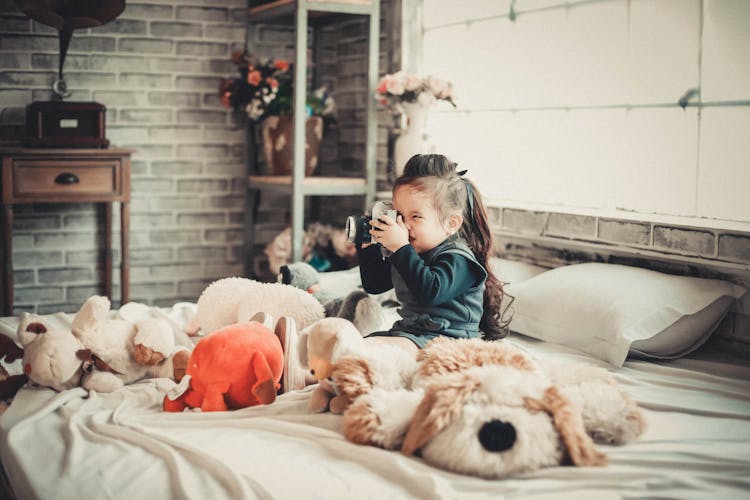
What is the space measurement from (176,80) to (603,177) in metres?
2.09

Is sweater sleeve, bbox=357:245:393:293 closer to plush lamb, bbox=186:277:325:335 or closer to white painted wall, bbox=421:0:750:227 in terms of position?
plush lamb, bbox=186:277:325:335

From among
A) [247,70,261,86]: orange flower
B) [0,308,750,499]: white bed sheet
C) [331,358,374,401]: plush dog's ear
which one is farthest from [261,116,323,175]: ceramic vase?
[331,358,374,401]: plush dog's ear

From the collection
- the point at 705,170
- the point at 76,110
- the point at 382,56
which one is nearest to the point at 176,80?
the point at 76,110

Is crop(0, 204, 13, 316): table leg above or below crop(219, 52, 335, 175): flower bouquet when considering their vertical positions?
below

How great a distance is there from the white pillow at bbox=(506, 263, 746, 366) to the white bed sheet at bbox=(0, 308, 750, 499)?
0.29 m

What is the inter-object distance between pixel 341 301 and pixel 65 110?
1.59 m

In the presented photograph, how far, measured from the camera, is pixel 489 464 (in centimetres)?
125

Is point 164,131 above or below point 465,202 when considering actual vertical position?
above

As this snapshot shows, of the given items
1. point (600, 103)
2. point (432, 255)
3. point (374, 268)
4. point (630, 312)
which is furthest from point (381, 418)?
point (600, 103)

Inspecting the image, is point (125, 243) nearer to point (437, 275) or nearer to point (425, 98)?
point (425, 98)

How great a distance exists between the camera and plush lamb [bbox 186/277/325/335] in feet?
7.16

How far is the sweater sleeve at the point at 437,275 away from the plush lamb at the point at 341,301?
30 centimetres

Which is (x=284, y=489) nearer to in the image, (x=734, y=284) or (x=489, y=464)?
(x=489, y=464)

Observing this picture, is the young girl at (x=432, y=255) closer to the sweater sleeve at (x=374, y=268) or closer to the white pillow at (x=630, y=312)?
the sweater sleeve at (x=374, y=268)
